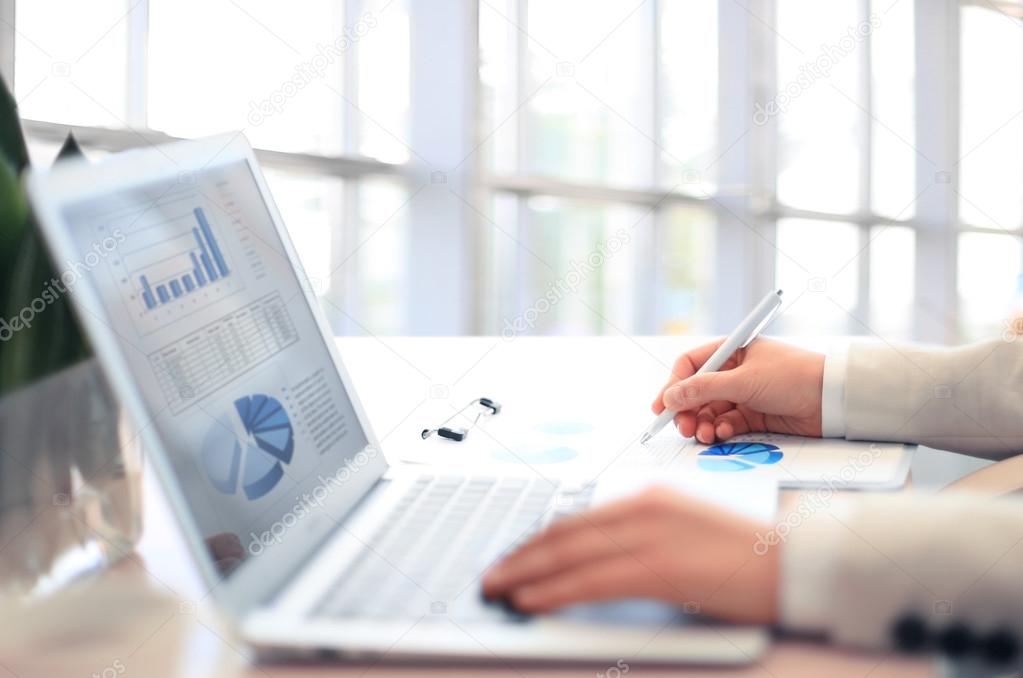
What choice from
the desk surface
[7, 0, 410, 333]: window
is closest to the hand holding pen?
the desk surface

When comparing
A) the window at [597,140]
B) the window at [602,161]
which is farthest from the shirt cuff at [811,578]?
the window at [602,161]

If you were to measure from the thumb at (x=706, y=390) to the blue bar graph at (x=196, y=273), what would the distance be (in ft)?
1.40

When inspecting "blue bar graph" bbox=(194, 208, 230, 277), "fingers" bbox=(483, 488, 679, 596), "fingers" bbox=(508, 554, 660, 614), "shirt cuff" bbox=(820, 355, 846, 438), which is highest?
"blue bar graph" bbox=(194, 208, 230, 277)

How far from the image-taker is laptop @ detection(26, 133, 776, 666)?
441 mm

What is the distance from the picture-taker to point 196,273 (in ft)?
1.86

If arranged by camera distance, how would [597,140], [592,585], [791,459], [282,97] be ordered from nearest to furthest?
[592,585] < [791,459] < [282,97] < [597,140]

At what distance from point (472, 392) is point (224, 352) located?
1.78 feet

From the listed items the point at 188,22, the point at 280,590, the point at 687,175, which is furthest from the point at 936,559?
the point at 687,175

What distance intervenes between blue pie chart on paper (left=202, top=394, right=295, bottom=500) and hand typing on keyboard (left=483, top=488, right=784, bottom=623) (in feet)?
0.48

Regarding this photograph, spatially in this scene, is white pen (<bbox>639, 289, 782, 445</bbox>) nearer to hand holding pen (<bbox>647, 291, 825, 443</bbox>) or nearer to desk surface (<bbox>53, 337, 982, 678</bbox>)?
hand holding pen (<bbox>647, 291, 825, 443</bbox>)

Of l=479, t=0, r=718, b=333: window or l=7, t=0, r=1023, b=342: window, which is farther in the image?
l=479, t=0, r=718, b=333: window

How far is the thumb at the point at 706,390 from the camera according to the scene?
0.87 meters

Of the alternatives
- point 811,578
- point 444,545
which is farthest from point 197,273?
point 811,578

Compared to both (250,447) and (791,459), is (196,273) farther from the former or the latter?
(791,459)
